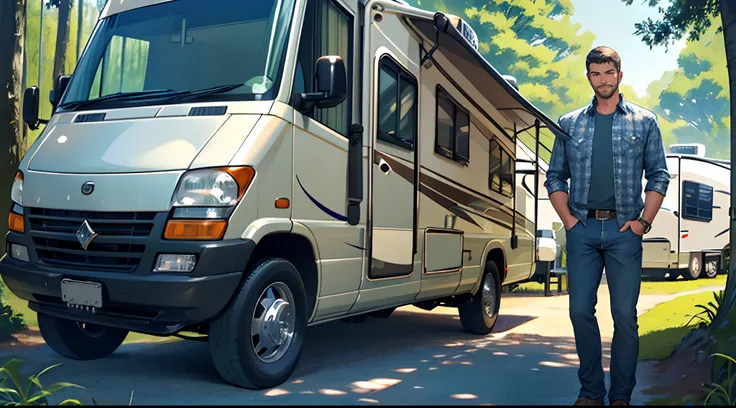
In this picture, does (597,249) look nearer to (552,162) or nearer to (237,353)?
(552,162)

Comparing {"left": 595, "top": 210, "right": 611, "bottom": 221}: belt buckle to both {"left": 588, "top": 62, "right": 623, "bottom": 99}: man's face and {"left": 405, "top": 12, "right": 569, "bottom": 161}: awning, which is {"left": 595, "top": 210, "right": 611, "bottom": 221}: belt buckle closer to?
{"left": 588, "top": 62, "right": 623, "bottom": 99}: man's face

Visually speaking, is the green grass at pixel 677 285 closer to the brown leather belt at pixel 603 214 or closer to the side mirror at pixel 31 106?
the brown leather belt at pixel 603 214

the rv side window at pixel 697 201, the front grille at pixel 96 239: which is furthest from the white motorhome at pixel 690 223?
the front grille at pixel 96 239

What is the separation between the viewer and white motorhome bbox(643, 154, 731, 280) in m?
17.9

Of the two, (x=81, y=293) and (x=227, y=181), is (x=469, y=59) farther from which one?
(x=81, y=293)

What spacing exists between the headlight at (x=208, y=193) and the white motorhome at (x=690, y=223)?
14337mm

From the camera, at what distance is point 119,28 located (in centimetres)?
630

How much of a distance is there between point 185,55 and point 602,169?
3.07 meters

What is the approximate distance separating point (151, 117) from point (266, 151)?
0.89 metres

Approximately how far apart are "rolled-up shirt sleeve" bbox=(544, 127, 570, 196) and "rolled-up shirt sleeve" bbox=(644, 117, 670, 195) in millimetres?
489

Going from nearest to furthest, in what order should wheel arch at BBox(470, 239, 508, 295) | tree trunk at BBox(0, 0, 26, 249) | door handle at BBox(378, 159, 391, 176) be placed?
door handle at BBox(378, 159, 391, 176), tree trunk at BBox(0, 0, 26, 249), wheel arch at BBox(470, 239, 508, 295)

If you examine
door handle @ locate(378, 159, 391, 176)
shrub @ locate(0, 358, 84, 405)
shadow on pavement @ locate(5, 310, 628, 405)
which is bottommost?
shadow on pavement @ locate(5, 310, 628, 405)

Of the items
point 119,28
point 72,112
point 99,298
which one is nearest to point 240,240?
point 99,298

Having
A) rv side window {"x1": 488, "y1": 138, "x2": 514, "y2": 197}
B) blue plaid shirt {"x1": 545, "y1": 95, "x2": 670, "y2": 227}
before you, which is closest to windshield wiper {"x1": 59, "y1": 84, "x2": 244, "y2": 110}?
blue plaid shirt {"x1": 545, "y1": 95, "x2": 670, "y2": 227}
